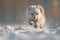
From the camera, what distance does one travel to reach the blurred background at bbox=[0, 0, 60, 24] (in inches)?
45.9

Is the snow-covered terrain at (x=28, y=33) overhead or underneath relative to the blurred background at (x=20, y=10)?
underneath

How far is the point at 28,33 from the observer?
1.14 m

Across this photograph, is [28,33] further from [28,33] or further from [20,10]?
[20,10]

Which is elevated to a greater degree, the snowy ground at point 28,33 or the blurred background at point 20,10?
the blurred background at point 20,10

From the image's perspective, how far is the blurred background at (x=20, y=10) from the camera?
1.17 metres

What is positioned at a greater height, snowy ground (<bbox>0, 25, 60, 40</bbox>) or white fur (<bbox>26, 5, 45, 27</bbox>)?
white fur (<bbox>26, 5, 45, 27</bbox>)

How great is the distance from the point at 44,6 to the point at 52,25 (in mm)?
185

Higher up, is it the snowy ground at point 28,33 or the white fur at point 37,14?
the white fur at point 37,14

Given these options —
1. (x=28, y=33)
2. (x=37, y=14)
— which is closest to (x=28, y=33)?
(x=28, y=33)

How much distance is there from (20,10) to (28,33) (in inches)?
8.6

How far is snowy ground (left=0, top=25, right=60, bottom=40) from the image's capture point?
115 centimetres

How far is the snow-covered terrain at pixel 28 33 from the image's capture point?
3.76 feet

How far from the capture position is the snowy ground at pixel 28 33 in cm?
115

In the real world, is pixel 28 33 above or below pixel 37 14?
below
